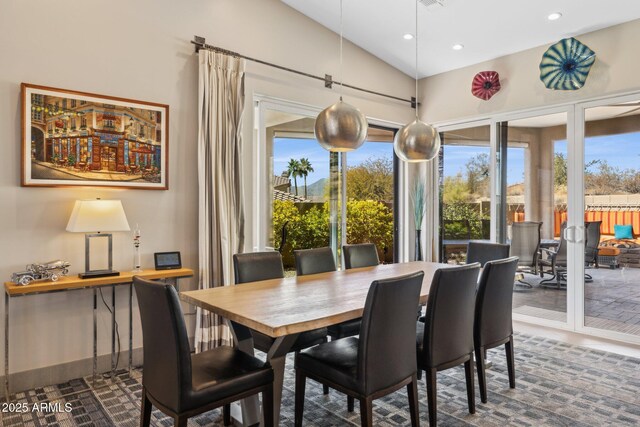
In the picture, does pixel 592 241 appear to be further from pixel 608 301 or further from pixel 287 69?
pixel 287 69

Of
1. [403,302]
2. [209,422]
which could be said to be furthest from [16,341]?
[403,302]

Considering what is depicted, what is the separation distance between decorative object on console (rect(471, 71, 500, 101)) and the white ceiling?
0.65 ft

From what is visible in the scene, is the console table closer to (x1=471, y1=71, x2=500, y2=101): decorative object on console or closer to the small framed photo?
the small framed photo

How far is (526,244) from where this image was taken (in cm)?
498

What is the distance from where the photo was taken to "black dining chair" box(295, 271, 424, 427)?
2057 millimetres

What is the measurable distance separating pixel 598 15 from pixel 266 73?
3096 millimetres

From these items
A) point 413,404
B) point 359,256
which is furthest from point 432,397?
point 359,256

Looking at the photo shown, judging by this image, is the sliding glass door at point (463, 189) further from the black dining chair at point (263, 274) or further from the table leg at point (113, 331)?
the table leg at point (113, 331)

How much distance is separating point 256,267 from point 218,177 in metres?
1.08

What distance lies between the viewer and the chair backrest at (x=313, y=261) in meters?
3.48

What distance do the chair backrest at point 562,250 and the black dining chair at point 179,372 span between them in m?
3.74

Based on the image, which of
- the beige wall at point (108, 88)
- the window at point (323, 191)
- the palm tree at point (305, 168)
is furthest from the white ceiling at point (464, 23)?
the palm tree at point (305, 168)

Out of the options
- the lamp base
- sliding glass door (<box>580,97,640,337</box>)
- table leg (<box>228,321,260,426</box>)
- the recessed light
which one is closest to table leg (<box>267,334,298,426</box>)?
table leg (<box>228,321,260,426</box>)

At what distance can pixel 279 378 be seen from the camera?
2.22 metres
